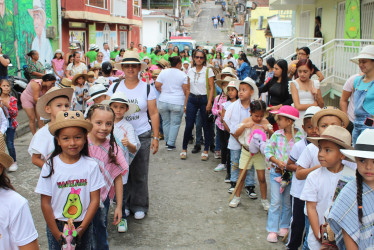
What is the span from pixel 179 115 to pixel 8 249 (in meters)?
6.09

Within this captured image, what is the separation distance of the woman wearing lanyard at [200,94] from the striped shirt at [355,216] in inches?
215

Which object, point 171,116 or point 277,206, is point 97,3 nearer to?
point 171,116

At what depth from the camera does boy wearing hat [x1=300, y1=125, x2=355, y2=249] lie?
3.08 metres

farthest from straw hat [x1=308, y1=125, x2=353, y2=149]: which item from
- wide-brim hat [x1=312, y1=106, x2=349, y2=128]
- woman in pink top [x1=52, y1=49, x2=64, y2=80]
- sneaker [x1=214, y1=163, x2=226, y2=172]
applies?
woman in pink top [x1=52, y1=49, x2=64, y2=80]

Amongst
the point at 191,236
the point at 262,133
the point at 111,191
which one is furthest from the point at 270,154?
the point at 111,191

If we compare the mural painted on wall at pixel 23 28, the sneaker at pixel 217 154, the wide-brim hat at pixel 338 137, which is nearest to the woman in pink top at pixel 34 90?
the sneaker at pixel 217 154

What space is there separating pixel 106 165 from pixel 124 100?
3.07 ft

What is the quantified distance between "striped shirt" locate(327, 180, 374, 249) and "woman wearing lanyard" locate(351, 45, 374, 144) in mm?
2673

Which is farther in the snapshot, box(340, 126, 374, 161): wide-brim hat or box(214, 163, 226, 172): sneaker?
box(214, 163, 226, 172): sneaker

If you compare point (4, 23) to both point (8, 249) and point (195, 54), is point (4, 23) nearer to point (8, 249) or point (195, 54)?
point (195, 54)

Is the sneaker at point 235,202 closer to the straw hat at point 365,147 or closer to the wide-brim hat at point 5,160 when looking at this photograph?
the straw hat at point 365,147

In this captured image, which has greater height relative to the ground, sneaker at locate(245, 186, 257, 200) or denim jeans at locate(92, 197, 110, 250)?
denim jeans at locate(92, 197, 110, 250)

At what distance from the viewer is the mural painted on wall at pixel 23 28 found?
1373 centimetres

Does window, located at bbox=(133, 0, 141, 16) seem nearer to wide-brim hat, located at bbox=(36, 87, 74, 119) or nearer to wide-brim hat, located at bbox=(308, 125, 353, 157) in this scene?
wide-brim hat, located at bbox=(36, 87, 74, 119)
